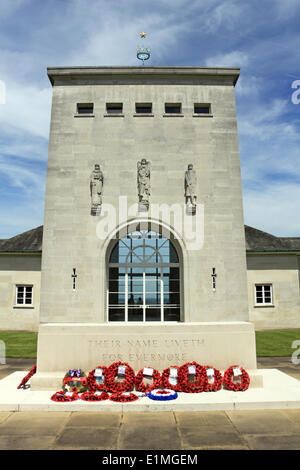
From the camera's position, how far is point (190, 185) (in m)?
14.2

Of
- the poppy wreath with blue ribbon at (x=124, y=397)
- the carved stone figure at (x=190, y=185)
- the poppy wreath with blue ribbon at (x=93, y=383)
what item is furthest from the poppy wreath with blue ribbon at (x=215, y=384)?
the carved stone figure at (x=190, y=185)

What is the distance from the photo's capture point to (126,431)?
25.7 feet

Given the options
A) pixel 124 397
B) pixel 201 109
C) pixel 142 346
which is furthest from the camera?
pixel 201 109

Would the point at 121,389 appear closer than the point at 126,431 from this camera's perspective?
No

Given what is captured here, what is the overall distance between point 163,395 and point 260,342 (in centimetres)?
1233

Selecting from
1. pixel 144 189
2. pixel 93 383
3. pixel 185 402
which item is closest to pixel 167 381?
pixel 185 402

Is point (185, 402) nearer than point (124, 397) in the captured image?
Yes

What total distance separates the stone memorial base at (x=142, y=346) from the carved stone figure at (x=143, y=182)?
5.35 m

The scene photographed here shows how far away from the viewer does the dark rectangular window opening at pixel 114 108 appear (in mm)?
15070

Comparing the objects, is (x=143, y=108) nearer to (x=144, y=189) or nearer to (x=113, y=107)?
(x=113, y=107)

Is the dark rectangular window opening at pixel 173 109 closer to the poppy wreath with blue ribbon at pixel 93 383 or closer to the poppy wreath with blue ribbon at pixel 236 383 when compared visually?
the poppy wreath with blue ribbon at pixel 236 383
